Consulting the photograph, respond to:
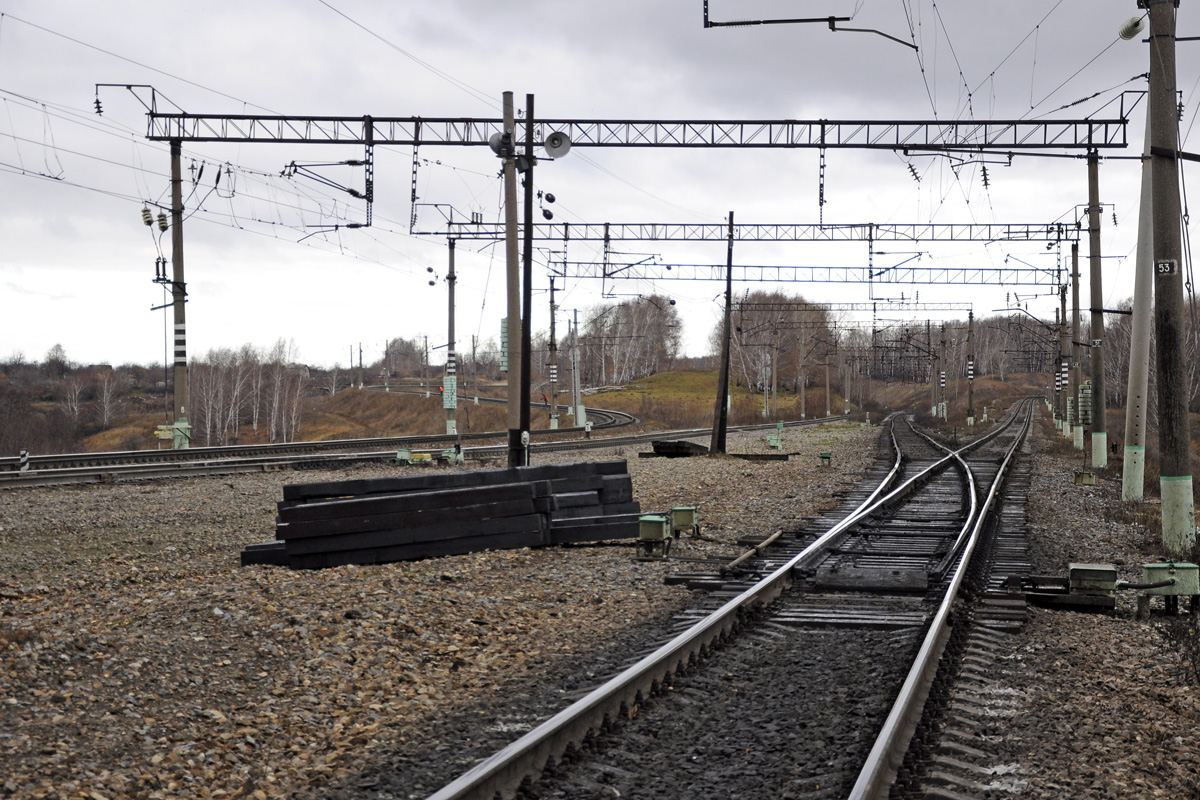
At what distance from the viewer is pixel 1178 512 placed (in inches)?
498

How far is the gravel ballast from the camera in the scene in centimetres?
540

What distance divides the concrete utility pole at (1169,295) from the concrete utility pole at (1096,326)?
1527 cm

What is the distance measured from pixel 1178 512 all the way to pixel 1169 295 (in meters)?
2.71

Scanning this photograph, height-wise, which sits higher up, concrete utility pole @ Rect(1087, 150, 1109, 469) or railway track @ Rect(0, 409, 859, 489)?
concrete utility pole @ Rect(1087, 150, 1109, 469)

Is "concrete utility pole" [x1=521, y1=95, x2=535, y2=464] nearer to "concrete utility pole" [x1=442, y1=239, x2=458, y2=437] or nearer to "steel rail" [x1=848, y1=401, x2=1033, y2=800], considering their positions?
"steel rail" [x1=848, y1=401, x2=1033, y2=800]

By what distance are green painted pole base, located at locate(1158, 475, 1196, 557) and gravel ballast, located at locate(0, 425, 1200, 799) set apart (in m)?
0.31

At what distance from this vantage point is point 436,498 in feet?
39.2

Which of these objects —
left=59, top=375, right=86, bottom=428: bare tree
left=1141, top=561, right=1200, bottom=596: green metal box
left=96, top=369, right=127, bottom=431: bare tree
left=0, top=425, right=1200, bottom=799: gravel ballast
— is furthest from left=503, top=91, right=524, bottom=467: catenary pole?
left=96, top=369, right=127, bottom=431: bare tree

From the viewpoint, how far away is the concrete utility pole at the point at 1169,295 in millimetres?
12539

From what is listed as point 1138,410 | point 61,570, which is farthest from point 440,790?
point 1138,410

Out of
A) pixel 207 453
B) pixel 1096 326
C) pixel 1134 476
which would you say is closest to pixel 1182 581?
pixel 1134 476

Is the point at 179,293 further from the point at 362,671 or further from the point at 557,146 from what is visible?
the point at 362,671

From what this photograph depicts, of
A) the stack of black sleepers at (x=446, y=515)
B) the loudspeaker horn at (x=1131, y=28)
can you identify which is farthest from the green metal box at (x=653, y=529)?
the loudspeaker horn at (x=1131, y=28)

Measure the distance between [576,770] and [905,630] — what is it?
422 centimetres
